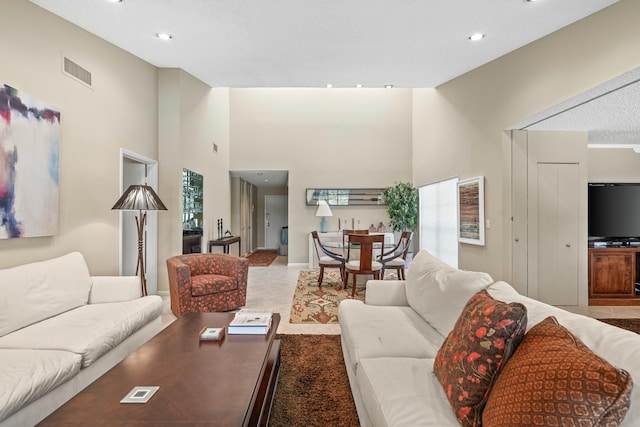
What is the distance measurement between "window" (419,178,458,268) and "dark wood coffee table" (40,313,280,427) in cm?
422

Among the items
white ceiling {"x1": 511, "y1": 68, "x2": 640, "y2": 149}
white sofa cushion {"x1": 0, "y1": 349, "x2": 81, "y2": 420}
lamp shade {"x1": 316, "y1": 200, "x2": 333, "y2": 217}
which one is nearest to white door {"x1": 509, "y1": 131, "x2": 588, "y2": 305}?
white ceiling {"x1": 511, "y1": 68, "x2": 640, "y2": 149}

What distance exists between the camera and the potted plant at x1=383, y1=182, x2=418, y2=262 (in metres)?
6.54

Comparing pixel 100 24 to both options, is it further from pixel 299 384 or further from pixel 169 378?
pixel 299 384

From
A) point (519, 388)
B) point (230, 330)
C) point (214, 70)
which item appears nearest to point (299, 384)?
point (230, 330)

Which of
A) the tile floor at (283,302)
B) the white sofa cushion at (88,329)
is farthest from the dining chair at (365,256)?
the white sofa cushion at (88,329)

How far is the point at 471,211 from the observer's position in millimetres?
4305

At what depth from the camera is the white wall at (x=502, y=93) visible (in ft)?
8.55

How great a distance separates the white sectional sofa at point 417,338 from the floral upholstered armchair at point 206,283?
1606 millimetres

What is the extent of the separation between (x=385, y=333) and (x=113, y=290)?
238cm

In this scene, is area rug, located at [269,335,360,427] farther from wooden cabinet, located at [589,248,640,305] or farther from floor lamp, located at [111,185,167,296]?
wooden cabinet, located at [589,248,640,305]

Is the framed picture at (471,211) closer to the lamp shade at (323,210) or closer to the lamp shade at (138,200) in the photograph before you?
the lamp shade at (323,210)

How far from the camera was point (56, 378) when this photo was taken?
164 centimetres

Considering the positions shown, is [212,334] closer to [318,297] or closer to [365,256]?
[318,297]

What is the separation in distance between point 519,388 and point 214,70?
4689 mm
